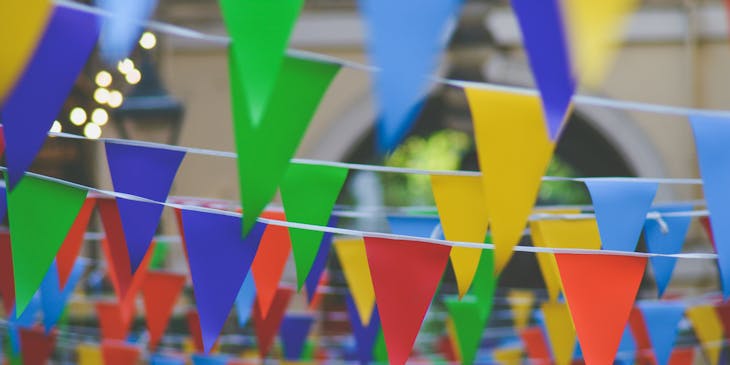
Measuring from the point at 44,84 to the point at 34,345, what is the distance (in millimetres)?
1995

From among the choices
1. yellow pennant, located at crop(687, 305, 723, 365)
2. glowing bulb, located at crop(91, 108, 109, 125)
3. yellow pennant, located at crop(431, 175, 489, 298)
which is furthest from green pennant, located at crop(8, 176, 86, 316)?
yellow pennant, located at crop(687, 305, 723, 365)

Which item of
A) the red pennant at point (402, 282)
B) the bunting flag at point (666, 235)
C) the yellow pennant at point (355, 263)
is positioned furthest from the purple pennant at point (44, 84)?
the bunting flag at point (666, 235)

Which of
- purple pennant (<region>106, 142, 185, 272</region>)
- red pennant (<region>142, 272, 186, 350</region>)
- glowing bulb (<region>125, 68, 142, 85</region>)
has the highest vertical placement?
purple pennant (<region>106, 142, 185, 272</region>)

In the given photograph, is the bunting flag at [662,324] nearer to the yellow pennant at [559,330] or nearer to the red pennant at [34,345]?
the yellow pennant at [559,330]

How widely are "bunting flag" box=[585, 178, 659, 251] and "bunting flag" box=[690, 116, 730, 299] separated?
225mm

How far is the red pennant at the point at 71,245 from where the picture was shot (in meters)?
2.79

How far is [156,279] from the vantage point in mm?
3494

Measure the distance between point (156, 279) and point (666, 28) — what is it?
4997 mm

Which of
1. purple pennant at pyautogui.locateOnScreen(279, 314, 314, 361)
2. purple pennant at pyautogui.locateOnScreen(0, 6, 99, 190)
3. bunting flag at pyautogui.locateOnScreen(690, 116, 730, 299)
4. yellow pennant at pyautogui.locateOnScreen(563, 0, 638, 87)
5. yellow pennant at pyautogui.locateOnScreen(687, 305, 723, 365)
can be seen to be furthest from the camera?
purple pennant at pyautogui.locateOnScreen(279, 314, 314, 361)

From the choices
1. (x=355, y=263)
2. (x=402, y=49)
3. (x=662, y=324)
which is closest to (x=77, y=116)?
(x=355, y=263)

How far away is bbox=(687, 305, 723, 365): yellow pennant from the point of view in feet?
12.0

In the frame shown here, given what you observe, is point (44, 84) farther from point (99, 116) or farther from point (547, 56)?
point (99, 116)

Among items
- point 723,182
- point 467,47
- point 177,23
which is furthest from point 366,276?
point 177,23

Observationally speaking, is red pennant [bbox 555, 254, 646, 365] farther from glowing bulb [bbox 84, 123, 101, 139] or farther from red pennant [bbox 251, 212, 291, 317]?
glowing bulb [bbox 84, 123, 101, 139]
